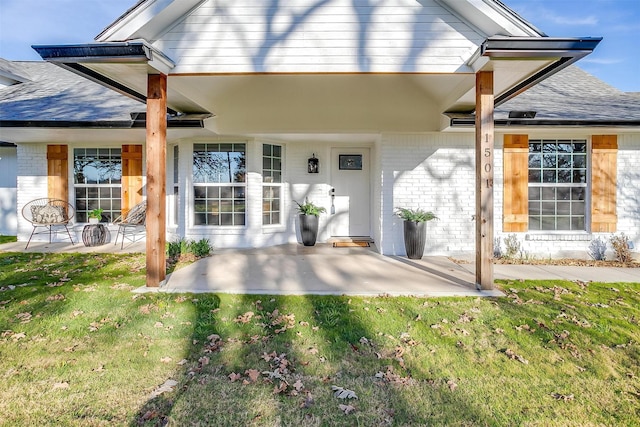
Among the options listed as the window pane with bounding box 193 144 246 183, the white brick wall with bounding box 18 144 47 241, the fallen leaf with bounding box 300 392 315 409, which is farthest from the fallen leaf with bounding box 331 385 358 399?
the white brick wall with bounding box 18 144 47 241

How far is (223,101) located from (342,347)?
5.43m

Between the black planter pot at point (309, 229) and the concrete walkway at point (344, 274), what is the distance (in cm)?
84

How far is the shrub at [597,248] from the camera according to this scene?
7091mm

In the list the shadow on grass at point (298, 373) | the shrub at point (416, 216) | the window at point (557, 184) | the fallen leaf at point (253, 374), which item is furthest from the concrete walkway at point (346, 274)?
the fallen leaf at point (253, 374)

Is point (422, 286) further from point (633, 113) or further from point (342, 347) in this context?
point (633, 113)

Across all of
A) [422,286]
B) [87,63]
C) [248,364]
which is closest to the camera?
[248,364]

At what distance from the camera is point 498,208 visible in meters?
7.21

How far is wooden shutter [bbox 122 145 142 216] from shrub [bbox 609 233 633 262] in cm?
1067

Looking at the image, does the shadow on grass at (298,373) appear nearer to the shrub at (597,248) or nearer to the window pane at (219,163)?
the window pane at (219,163)

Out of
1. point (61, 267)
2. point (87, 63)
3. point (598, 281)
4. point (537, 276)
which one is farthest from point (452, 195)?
point (61, 267)

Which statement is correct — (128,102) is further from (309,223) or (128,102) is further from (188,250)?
(309,223)

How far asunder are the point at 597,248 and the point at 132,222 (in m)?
10.1

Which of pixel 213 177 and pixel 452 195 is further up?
pixel 213 177

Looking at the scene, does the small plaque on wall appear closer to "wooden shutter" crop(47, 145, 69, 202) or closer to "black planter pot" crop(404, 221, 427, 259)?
"black planter pot" crop(404, 221, 427, 259)
